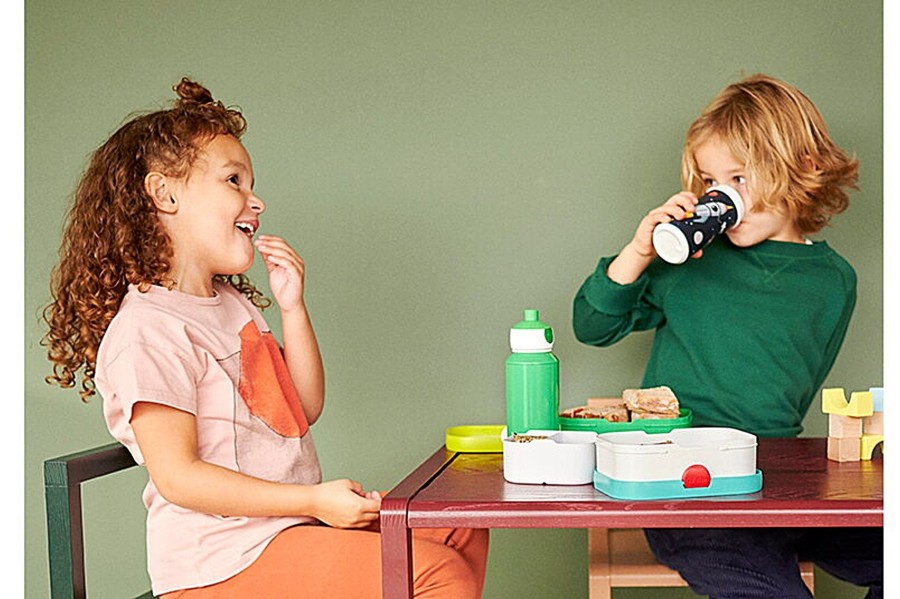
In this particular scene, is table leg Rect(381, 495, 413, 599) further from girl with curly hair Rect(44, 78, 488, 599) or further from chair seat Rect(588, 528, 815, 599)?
chair seat Rect(588, 528, 815, 599)

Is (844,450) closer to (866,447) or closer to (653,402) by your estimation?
(866,447)

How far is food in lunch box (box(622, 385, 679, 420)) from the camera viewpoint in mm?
1368

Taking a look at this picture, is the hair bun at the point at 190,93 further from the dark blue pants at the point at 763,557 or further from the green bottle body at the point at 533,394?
the dark blue pants at the point at 763,557

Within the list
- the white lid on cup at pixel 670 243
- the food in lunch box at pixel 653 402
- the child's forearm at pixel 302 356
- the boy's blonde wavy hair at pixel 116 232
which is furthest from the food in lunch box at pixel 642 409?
the boy's blonde wavy hair at pixel 116 232

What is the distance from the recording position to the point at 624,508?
974mm

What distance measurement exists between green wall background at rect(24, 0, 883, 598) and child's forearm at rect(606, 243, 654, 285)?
17.6 inches

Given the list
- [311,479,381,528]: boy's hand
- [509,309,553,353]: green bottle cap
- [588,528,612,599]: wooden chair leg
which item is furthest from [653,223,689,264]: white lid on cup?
[311,479,381,528]: boy's hand

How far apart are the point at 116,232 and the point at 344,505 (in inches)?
19.9

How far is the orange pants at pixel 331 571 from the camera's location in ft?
4.18

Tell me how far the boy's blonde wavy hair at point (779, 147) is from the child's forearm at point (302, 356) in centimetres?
68

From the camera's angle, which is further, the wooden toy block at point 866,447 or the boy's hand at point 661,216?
the boy's hand at point 661,216

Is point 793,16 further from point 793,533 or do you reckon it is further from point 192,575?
point 192,575
